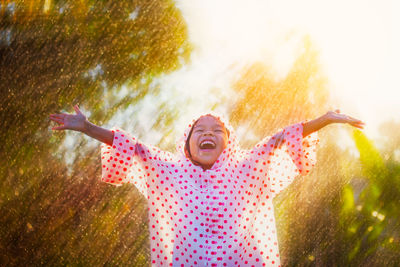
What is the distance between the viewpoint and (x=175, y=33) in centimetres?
540

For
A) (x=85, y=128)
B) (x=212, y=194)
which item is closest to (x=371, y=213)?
(x=212, y=194)

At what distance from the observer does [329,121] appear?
1762 mm

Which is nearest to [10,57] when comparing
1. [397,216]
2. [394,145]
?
[394,145]

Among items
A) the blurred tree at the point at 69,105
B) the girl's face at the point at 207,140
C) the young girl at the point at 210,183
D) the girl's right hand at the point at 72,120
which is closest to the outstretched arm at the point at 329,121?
the young girl at the point at 210,183

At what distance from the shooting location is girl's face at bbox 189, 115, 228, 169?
1807 millimetres

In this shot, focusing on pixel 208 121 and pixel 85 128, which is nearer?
pixel 85 128

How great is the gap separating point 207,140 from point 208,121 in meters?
0.13

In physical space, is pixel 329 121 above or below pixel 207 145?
above

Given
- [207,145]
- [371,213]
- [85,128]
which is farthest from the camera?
[371,213]

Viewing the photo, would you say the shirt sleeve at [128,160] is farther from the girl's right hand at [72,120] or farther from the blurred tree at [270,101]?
the blurred tree at [270,101]

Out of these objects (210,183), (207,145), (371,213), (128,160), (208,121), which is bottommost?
(128,160)

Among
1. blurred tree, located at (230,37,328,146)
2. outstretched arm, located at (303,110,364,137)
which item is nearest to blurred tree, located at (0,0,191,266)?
blurred tree, located at (230,37,328,146)

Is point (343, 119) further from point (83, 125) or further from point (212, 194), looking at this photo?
point (83, 125)

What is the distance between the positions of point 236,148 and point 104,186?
4009mm
